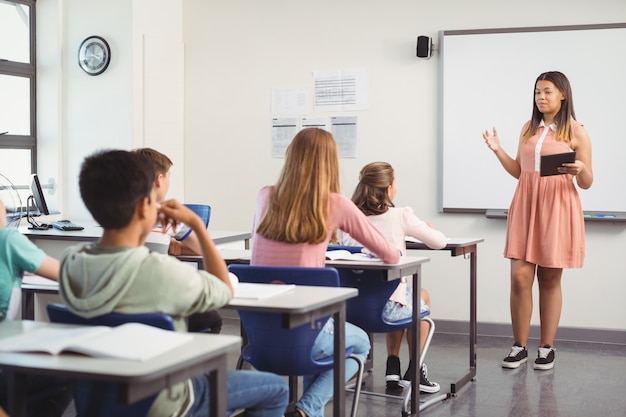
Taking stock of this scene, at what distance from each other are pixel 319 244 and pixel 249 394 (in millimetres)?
939

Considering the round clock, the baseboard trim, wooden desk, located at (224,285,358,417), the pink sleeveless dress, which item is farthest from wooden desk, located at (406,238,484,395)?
the round clock

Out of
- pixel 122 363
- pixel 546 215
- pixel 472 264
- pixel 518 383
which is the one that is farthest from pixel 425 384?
pixel 122 363

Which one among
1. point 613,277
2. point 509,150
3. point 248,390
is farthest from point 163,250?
point 613,277

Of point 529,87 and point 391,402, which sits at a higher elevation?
point 529,87

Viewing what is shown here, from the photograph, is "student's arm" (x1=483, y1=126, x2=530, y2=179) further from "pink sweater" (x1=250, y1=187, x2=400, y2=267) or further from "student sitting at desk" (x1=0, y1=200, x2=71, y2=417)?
"student sitting at desk" (x1=0, y1=200, x2=71, y2=417)

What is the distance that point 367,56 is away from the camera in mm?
5875

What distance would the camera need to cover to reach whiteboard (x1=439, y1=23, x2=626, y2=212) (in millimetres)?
5309

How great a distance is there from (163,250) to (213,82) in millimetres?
2643

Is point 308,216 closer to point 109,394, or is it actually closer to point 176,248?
point 176,248

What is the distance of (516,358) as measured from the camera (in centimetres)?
467

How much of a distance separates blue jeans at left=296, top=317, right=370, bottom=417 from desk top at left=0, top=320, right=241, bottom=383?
1086mm

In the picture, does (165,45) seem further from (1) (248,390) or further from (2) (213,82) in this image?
(1) (248,390)

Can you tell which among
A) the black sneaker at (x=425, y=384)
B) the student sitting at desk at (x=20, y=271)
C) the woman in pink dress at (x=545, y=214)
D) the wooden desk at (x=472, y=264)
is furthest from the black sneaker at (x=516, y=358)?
the student sitting at desk at (x=20, y=271)

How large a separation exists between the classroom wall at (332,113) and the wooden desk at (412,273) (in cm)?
204
